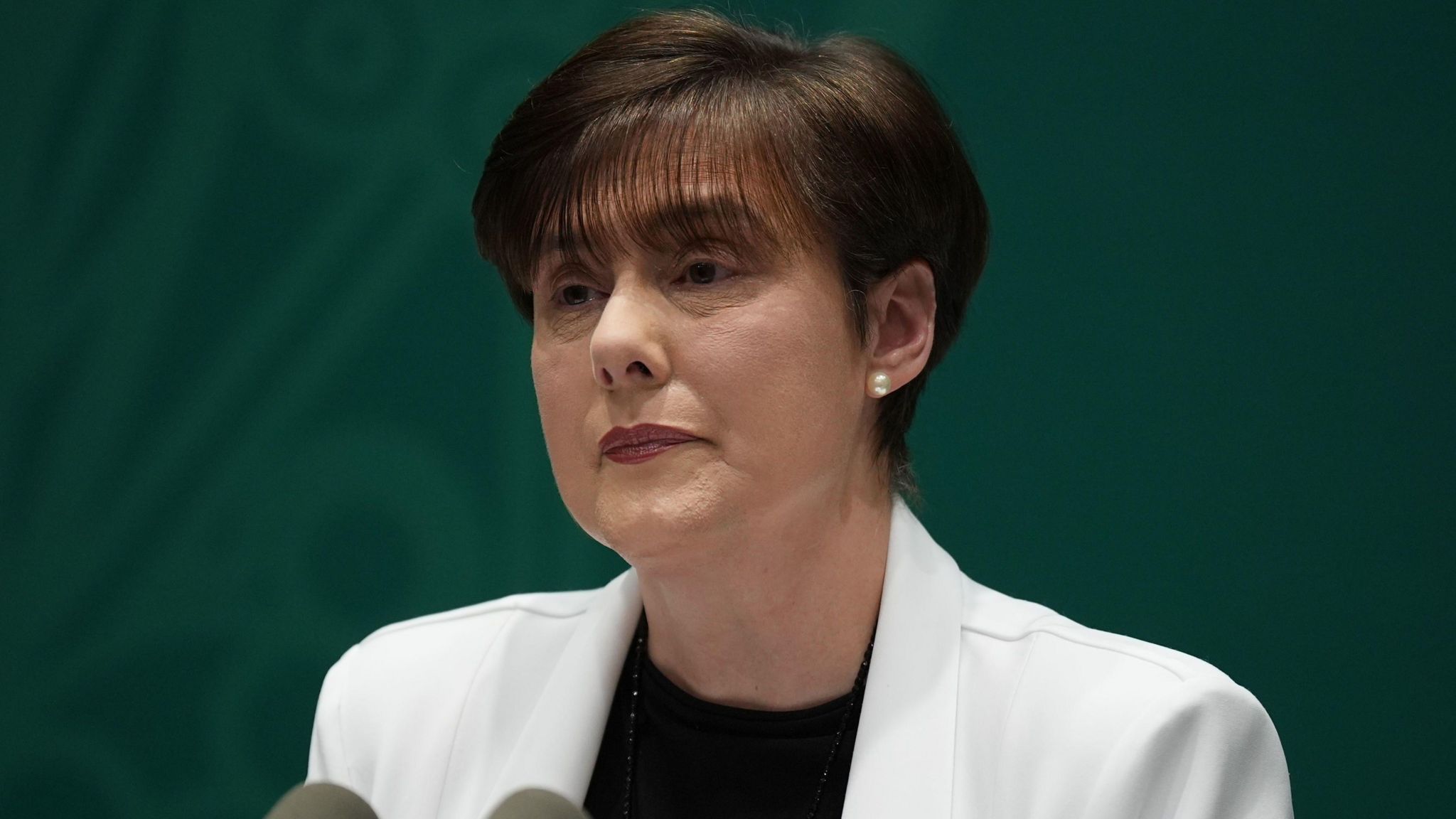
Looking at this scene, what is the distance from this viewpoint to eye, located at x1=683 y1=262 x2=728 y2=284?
166cm

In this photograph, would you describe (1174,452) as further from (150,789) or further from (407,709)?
(150,789)

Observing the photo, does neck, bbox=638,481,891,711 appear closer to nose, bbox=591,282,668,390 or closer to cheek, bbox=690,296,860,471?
cheek, bbox=690,296,860,471

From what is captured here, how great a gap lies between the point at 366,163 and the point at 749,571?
111 centimetres

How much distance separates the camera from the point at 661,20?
1.77 metres

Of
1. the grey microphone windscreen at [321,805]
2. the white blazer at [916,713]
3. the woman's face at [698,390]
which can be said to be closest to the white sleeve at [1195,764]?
the white blazer at [916,713]

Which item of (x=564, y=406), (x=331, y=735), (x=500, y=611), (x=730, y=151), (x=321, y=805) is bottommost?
(x=331, y=735)

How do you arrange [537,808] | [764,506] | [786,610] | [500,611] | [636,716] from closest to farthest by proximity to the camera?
[537,808]
[764,506]
[786,610]
[636,716]
[500,611]

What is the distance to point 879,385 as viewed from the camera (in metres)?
1.77

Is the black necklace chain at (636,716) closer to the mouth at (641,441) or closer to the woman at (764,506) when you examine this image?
the woman at (764,506)

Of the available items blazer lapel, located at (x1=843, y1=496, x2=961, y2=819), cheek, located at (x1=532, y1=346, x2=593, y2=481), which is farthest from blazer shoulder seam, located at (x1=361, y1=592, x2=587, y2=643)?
blazer lapel, located at (x1=843, y1=496, x2=961, y2=819)

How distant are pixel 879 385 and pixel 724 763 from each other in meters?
0.47

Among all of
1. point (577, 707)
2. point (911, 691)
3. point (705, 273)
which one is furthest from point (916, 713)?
point (705, 273)

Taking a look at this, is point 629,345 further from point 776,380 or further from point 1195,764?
point 1195,764

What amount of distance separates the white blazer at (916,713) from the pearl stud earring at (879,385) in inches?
7.2
